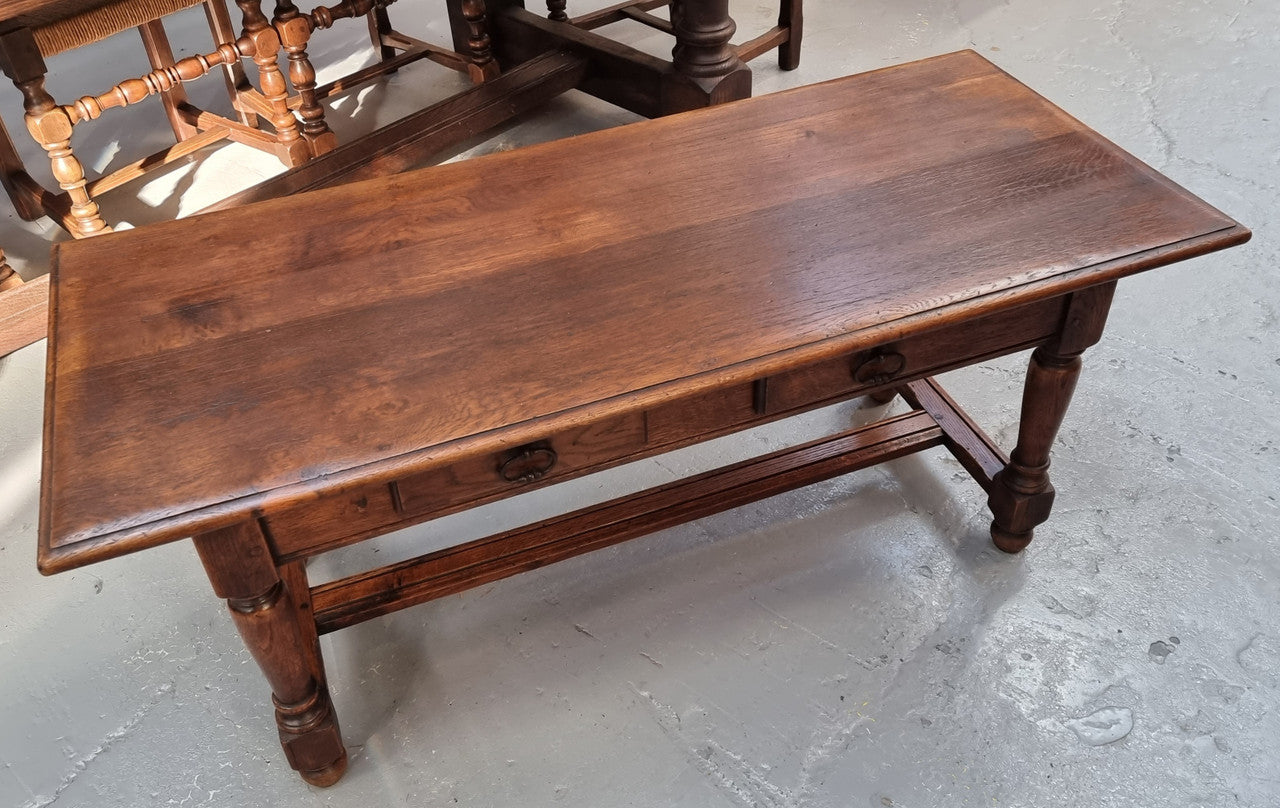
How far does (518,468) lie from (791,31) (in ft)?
8.75

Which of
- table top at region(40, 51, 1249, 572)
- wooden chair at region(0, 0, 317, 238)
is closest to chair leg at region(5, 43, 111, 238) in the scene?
wooden chair at region(0, 0, 317, 238)

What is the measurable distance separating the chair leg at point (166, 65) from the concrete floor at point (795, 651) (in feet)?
3.74

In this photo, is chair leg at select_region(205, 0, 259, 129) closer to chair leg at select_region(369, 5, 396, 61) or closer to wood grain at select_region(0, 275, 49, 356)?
chair leg at select_region(369, 5, 396, 61)

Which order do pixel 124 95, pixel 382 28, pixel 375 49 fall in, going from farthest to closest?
pixel 375 49, pixel 382 28, pixel 124 95

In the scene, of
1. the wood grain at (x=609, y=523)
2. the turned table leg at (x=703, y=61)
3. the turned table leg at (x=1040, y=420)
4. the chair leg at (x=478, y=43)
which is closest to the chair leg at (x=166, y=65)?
the chair leg at (x=478, y=43)

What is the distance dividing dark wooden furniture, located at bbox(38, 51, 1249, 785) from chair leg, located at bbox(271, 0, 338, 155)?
131 cm

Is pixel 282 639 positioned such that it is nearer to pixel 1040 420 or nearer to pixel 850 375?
pixel 850 375

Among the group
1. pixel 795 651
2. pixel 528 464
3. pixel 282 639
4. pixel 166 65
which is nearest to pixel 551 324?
pixel 528 464

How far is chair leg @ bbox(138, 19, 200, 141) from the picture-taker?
3.11m

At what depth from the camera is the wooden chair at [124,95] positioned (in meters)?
2.59

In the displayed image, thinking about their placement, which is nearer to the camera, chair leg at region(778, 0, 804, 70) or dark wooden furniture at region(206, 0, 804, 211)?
dark wooden furniture at region(206, 0, 804, 211)

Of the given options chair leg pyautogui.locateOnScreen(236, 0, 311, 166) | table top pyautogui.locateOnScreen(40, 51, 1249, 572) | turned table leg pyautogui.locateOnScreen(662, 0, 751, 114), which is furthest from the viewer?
turned table leg pyautogui.locateOnScreen(662, 0, 751, 114)

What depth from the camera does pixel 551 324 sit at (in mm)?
1548

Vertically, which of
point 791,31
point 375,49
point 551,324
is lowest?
point 375,49
